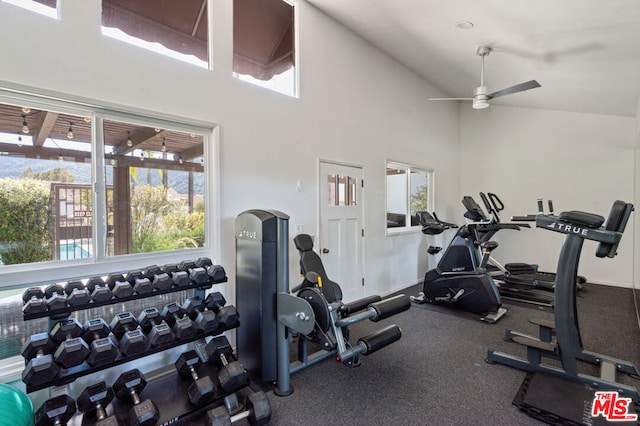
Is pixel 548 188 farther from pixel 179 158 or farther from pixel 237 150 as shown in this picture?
pixel 179 158

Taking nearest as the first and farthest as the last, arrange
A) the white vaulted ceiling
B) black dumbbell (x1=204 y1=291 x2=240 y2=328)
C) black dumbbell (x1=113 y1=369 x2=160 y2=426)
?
black dumbbell (x1=113 y1=369 x2=160 y2=426) → black dumbbell (x1=204 y1=291 x2=240 y2=328) → the white vaulted ceiling

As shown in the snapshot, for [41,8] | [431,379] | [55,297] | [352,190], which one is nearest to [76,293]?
[55,297]

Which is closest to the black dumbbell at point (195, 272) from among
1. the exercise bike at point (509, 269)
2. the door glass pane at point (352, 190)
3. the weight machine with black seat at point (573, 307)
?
the door glass pane at point (352, 190)

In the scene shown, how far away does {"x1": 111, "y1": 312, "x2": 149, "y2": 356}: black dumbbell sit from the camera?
6.27ft

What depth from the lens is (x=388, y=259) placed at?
501 cm

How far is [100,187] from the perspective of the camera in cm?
238

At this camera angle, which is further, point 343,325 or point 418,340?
point 418,340

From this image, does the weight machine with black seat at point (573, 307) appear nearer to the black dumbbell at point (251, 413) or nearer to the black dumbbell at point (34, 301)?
the black dumbbell at point (251, 413)

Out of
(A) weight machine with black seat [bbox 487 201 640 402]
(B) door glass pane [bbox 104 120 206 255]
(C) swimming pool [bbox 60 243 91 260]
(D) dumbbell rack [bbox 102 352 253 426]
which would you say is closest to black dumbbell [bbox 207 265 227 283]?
(B) door glass pane [bbox 104 120 206 255]

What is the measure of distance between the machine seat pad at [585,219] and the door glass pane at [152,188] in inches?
125

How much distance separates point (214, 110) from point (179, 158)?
57 cm

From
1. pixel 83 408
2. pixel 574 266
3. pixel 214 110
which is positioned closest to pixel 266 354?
pixel 83 408

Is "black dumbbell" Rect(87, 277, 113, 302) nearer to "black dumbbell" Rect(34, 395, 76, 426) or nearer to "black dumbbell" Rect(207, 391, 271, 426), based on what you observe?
"black dumbbell" Rect(34, 395, 76, 426)

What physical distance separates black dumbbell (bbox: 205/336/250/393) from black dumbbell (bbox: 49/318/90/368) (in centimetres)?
83
